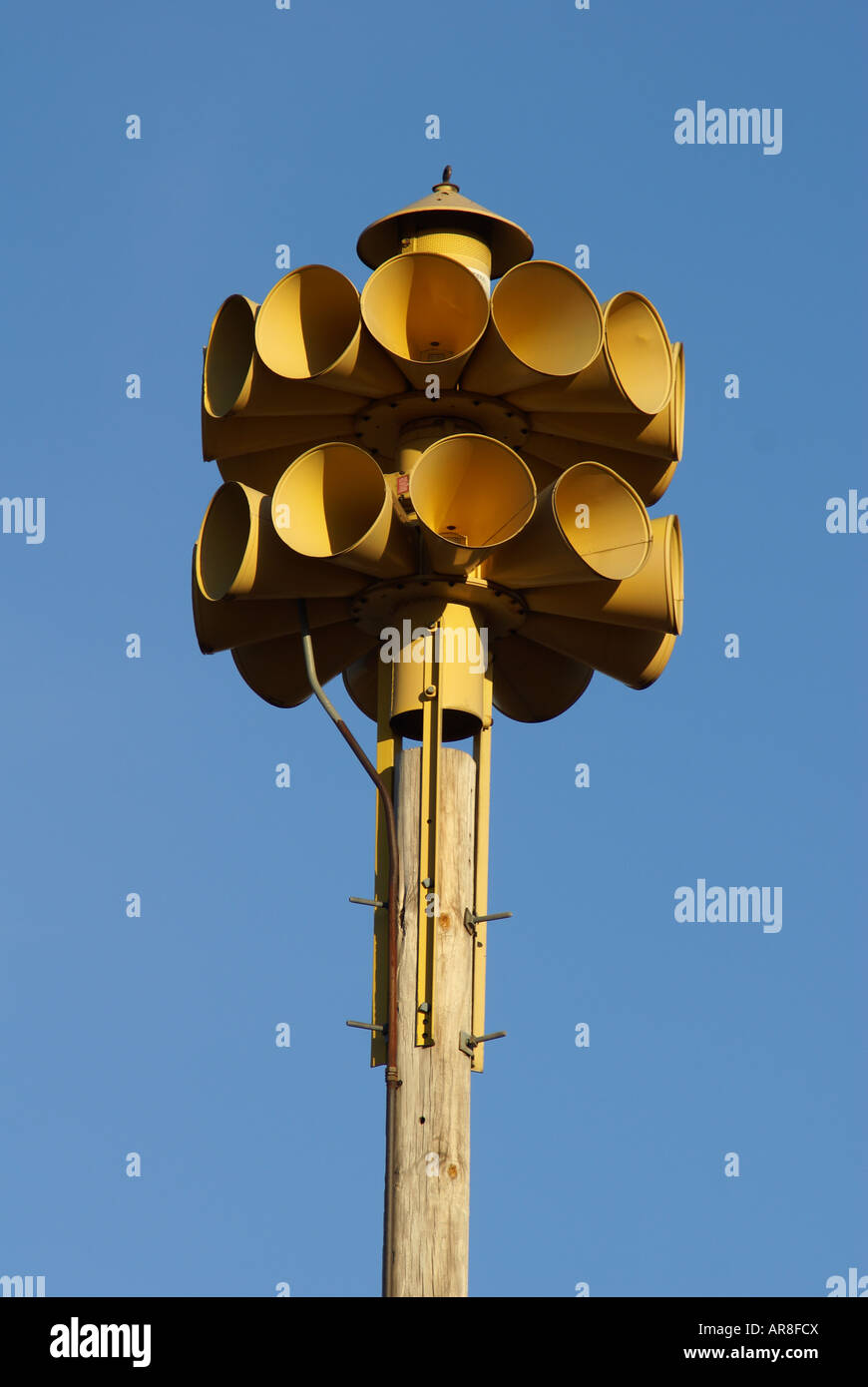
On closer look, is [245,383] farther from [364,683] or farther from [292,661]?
[364,683]

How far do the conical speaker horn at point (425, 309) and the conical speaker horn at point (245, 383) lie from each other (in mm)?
580

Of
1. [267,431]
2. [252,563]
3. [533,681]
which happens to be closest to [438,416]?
[267,431]

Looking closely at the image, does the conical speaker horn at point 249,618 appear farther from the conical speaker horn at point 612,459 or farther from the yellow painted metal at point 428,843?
the conical speaker horn at point 612,459

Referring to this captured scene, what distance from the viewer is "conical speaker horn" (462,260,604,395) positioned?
59.5 feet

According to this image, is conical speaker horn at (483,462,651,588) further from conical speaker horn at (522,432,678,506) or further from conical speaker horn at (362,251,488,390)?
conical speaker horn at (362,251,488,390)

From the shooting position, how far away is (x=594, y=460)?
61.9 ft

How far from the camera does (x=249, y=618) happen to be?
60.9 feet

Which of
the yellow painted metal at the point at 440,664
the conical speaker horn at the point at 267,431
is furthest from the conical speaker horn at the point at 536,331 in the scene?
the yellow painted metal at the point at 440,664

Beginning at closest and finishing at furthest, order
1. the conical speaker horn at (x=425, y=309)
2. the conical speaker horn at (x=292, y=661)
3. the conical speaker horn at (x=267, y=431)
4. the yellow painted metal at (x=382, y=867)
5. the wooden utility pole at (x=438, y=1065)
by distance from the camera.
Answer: the wooden utility pole at (x=438, y=1065) → the yellow painted metal at (x=382, y=867) → the conical speaker horn at (x=425, y=309) → the conical speaker horn at (x=267, y=431) → the conical speaker horn at (x=292, y=661)

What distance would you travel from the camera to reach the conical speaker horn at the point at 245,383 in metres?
18.4

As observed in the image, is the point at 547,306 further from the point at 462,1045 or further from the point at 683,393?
the point at 462,1045

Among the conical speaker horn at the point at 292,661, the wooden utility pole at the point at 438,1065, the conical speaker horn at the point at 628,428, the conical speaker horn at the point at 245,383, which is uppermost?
the conical speaker horn at the point at 245,383

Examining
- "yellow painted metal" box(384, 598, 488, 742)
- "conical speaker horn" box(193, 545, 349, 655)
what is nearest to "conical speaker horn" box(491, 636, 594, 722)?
"yellow painted metal" box(384, 598, 488, 742)
